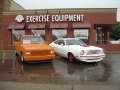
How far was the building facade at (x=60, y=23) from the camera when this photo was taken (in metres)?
25.8

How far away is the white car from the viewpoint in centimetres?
1463

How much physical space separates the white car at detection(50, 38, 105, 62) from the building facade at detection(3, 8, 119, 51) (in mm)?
9194

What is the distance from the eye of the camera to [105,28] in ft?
99.1

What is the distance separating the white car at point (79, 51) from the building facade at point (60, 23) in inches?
362

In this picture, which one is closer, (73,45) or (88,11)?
(73,45)

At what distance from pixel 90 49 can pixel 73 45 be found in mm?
1587

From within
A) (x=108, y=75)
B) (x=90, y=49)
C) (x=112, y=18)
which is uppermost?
(x=112, y=18)

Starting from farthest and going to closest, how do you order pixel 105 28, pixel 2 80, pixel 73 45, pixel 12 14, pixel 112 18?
pixel 105 28
pixel 12 14
pixel 112 18
pixel 73 45
pixel 2 80

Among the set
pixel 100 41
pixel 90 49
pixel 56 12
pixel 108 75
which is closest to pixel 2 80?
pixel 108 75

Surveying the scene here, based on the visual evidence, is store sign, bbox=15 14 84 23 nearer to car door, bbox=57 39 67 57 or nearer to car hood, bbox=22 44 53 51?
car door, bbox=57 39 67 57

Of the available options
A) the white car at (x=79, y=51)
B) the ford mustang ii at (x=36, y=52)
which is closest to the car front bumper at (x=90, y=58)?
the white car at (x=79, y=51)

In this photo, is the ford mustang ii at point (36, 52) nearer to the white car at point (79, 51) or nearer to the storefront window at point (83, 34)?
the white car at point (79, 51)

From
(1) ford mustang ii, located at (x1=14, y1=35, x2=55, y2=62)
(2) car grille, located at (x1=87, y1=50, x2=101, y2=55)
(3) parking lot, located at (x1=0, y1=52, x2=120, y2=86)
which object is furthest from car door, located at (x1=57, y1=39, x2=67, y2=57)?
(3) parking lot, located at (x1=0, y1=52, x2=120, y2=86)

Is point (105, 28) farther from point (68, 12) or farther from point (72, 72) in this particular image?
point (72, 72)
